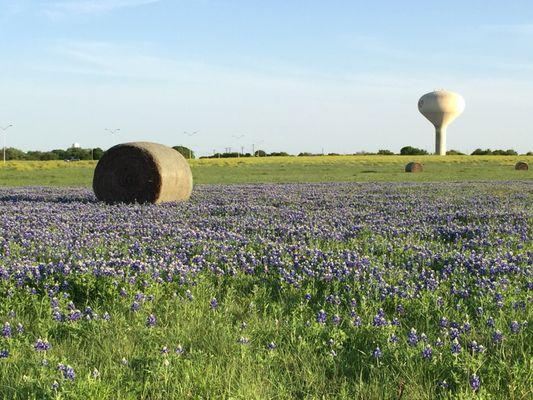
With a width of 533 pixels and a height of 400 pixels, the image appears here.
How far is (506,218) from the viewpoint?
44.0 ft

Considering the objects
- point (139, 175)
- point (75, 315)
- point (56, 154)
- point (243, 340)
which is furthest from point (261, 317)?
point (56, 154)

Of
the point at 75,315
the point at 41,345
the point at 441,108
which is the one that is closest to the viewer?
the point at 41,345

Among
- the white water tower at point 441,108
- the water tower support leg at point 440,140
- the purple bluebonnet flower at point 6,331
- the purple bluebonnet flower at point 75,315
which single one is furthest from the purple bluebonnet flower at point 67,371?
the water tower support leg at point 440,140

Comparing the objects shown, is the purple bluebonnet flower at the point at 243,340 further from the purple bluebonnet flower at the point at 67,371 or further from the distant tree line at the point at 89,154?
the distant tree line at the point at 89,154

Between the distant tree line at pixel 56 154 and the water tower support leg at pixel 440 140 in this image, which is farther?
the water tower support leg at pixel 440 140

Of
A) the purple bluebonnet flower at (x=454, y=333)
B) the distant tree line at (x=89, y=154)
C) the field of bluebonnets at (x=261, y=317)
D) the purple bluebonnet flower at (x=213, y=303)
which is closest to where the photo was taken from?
the field of bluebonnets at (x=261, y=317)

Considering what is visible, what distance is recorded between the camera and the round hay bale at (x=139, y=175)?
18156mm

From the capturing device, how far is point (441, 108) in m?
151

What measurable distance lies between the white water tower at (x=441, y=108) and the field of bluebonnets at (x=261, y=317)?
147963mm

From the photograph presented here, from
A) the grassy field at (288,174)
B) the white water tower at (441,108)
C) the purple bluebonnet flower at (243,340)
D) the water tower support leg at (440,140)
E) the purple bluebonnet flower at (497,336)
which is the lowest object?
the purple bluebonnet flower at (243,340)

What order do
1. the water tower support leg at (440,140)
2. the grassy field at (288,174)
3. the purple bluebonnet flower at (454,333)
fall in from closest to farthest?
the purple bluebonnet flower at (454,333) → the grassy field at (288,174) → the water tower support leg at (440,140)

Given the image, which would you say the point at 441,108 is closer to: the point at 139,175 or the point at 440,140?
the point at 440,140

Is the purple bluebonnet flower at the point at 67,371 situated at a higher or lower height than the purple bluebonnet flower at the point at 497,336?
lower

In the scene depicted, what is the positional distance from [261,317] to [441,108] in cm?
15463
